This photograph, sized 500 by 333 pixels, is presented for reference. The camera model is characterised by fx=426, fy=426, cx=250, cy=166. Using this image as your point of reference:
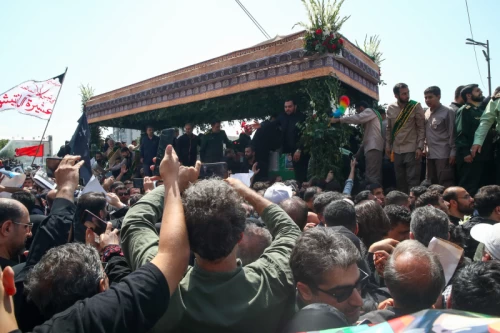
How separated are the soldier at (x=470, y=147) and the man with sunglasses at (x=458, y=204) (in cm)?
153

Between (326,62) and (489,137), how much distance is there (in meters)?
2.78

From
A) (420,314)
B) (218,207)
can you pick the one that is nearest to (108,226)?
(218,207)

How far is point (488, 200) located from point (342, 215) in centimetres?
158

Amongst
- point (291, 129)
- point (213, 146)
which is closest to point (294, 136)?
point (291, 129)

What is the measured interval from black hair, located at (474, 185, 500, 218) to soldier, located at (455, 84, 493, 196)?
87.0 inches

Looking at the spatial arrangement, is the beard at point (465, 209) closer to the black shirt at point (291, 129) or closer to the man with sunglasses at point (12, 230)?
the black shirt at point (291, 129)

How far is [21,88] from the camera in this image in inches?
306

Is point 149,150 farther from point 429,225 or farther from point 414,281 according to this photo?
point 414,281

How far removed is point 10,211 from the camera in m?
2.73

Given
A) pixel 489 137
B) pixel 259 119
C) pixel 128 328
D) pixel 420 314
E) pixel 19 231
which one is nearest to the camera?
pixel 420 314

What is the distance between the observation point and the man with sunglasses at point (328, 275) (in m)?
1.69

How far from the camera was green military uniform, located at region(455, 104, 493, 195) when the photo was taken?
19.2 ft

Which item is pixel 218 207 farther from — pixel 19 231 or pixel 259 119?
pixel 259 119

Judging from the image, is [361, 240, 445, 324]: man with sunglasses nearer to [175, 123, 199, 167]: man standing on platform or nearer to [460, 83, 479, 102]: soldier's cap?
[460, 83, 479, 102]: soldier's cap
